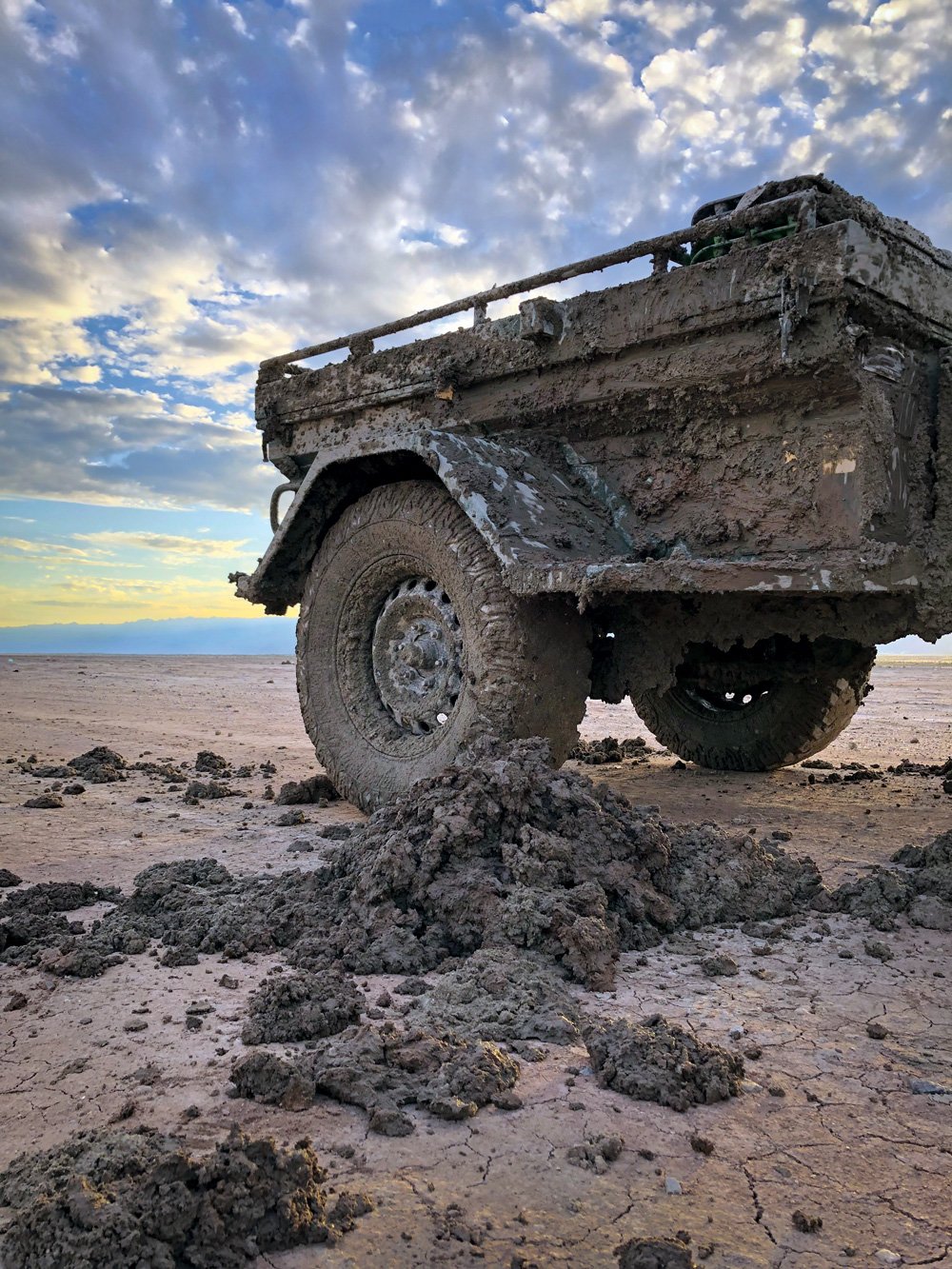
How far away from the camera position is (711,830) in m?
4.07

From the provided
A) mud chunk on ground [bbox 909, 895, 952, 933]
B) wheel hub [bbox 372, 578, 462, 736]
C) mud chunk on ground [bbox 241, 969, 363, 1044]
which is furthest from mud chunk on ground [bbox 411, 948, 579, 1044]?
wheel hub [bbox 372, 578, 462, 736]

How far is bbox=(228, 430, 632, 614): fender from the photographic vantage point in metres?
4.48

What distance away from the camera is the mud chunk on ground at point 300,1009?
2.58 meters

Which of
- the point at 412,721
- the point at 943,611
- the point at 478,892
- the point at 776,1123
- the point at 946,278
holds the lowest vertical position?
the point at 776,1123

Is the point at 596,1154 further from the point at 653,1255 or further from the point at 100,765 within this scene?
the point at 100,765

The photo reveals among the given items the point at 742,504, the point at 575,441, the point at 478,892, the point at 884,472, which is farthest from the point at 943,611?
the point at 478,892

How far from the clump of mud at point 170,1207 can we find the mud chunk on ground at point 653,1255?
0.48 meters

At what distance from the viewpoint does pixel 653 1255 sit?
1695 mm

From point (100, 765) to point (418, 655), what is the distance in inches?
118

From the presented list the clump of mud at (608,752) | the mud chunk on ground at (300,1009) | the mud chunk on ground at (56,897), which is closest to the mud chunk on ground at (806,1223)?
the mud chunk on ground at (300,1009)

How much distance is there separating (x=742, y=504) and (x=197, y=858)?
277cm

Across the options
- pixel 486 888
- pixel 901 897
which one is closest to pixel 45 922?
pixel 486 888

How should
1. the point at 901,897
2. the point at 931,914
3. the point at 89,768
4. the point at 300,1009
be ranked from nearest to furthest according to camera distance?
1. the point at 300,1009
2. the point at 931,914
3. the point at 901,897
4. the point at 89,768

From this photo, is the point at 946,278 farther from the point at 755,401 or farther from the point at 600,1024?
the point at 600,1024
